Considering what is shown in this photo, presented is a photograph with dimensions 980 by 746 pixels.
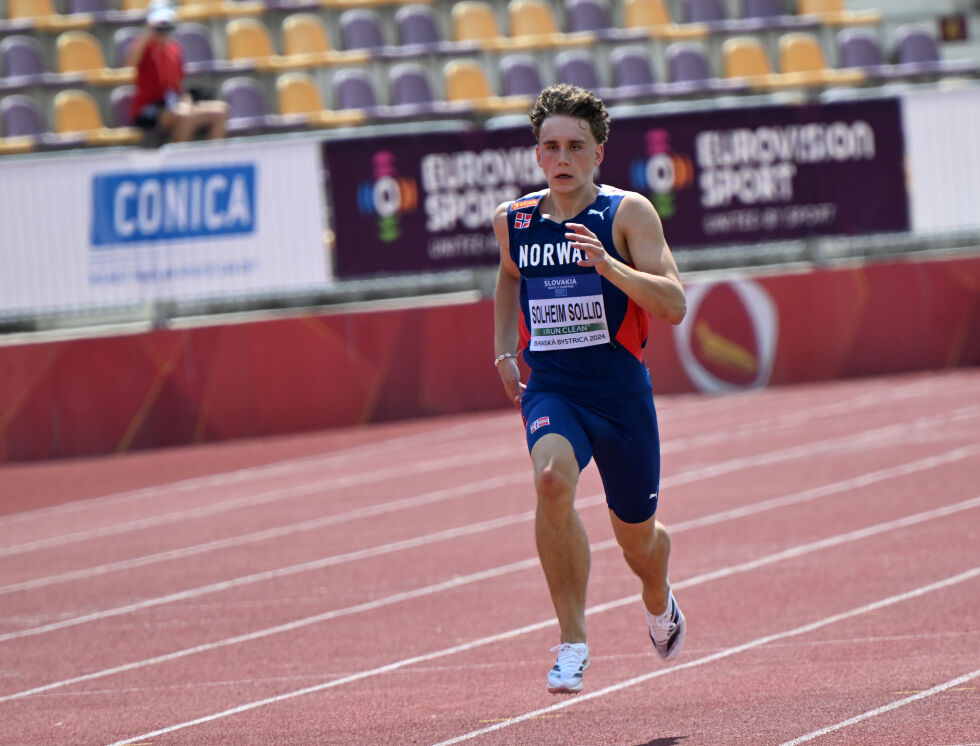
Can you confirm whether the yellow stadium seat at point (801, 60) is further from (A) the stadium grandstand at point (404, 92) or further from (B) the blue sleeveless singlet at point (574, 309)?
(B) the blue sleeveless singlet at point (574, 309)

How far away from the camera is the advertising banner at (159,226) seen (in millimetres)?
14648

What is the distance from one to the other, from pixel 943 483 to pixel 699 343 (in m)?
5.24

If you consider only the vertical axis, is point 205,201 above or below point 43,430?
above

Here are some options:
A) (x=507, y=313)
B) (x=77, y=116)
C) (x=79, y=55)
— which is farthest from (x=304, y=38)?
(x=507, y=313)

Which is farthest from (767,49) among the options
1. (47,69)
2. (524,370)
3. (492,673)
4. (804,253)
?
(492,673)

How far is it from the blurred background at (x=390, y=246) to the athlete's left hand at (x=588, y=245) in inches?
392

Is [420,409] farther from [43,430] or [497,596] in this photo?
[497,596]

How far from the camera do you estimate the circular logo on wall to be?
15.7 meters

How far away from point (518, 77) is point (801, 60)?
142 inches

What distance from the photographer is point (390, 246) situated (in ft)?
50.0

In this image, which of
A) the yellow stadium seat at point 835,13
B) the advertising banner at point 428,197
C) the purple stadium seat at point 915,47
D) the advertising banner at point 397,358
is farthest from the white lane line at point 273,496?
the yellow stadium seat at point 835,13

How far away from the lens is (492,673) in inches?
267

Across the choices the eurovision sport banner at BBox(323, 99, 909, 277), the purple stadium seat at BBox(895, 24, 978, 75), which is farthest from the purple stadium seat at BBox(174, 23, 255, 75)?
the purple stadium seat at BBox(895, 24, 978, 75)

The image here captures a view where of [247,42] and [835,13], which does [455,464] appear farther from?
[835,13]
